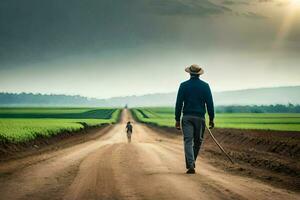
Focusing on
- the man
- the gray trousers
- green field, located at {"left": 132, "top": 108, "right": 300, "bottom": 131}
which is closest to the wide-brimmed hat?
the man

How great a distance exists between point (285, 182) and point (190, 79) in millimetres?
3552

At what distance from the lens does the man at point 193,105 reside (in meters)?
13.0

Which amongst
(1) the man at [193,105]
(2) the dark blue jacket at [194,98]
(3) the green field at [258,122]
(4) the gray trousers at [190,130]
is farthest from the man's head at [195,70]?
(3) the green field at [258,122]

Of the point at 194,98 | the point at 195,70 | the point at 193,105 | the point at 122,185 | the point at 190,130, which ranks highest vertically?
the point at 195,70

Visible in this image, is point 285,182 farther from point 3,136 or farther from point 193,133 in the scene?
point 3,136

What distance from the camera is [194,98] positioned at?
43.1 feet

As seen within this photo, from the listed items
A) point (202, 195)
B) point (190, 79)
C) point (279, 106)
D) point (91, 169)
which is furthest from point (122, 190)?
point (279, 106)

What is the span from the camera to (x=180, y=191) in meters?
9.25

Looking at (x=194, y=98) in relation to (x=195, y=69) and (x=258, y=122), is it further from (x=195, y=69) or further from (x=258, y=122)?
(x=258, y=122)

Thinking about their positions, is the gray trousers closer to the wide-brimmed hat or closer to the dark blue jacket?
the dark blue jacket

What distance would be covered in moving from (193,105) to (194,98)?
0.19 metres

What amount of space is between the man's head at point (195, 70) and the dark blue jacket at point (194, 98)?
0.13 m

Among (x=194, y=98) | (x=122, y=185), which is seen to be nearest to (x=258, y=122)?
(x=194, y=98)

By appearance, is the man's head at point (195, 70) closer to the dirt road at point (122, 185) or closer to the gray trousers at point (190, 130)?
the gray trousers at point (190, 130)
